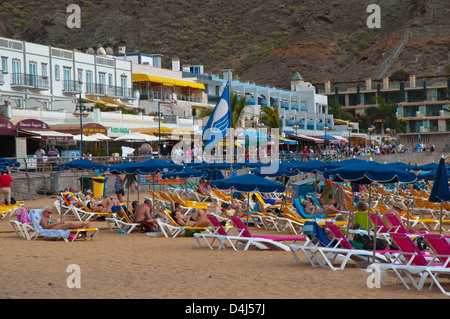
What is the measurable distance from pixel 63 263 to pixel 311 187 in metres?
13.6

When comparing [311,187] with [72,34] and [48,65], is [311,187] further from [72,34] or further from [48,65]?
[72,34]

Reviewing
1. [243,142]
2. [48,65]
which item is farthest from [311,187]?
[48,65]

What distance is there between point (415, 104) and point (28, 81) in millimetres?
69456

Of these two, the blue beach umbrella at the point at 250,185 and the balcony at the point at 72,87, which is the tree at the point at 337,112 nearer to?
the balcony at the point at 72,87

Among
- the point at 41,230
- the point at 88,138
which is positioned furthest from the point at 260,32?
the point at 41,230

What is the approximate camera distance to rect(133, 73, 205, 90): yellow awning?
49125 millimetres

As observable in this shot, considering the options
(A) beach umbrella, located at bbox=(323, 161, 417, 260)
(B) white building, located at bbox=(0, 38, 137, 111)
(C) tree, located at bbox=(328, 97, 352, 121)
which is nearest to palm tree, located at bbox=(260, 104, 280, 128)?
(B) white building, located at bbox=(0, 38, 137, 111)

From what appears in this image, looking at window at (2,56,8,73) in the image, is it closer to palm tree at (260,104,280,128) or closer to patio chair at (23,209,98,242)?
palm tree at (260,104,280,128)

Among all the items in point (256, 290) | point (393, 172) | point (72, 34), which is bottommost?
point (256, 290)

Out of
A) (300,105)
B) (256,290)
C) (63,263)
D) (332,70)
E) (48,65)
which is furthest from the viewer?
(332,70)

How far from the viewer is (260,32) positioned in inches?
6255

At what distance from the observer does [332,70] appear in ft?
461
